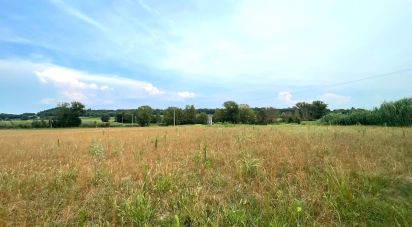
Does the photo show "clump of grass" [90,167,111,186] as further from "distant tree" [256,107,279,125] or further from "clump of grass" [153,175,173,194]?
"distant tree" [256,107,279,125]

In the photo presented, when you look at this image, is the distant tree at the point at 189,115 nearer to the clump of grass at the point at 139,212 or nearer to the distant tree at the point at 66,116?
the distant tree at the point at 66,116

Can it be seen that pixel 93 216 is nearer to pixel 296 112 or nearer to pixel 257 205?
pixel 257 205

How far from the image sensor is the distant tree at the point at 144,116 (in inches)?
4826

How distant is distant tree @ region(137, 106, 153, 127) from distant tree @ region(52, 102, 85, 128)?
872 inches

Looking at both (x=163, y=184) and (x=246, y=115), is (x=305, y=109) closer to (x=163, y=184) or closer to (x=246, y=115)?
(x=246, y=115)

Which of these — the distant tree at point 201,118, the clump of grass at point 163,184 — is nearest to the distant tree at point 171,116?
the distant tree at point 201,118

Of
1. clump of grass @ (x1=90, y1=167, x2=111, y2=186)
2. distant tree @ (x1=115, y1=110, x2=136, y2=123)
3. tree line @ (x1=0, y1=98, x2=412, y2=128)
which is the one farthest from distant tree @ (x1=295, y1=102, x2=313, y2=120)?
clump of grass @ (x1=90, y1=167, x2=111, y2=186)

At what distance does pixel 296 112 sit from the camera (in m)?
110

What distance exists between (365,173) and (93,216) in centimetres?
578

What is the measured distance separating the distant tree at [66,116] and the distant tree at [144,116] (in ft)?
72.7

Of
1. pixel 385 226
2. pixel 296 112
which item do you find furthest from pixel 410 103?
pixel 296 112

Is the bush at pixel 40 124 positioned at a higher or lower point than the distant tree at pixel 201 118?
lower

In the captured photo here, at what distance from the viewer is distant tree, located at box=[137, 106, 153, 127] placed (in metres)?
123

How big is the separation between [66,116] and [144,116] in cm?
2921
